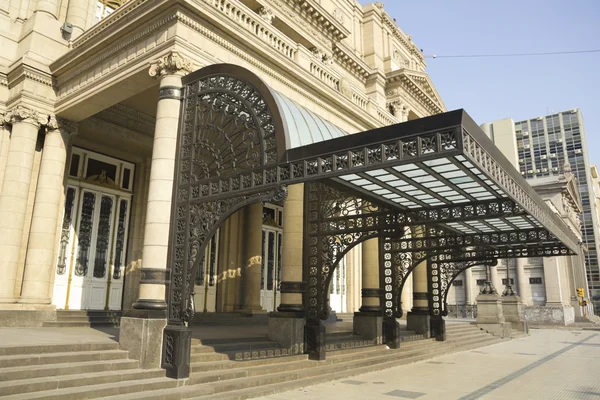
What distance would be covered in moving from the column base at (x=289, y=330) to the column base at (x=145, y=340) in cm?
343

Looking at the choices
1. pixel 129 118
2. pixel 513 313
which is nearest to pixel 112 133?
pixel 129 118

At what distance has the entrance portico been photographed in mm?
7379

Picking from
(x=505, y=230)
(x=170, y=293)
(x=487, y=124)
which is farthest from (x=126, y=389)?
(x=487, y=124)

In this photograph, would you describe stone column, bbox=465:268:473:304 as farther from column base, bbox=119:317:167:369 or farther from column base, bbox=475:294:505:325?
column base, bbox=119:317:167:369

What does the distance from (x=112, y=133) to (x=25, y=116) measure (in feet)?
9.55

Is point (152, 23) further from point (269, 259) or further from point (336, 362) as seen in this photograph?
point (269, 259)

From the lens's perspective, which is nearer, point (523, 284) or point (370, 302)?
point (370, 302)

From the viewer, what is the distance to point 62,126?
14031mm

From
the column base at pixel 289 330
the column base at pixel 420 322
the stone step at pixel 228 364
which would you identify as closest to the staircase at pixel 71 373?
the stone step at pixel 228 364

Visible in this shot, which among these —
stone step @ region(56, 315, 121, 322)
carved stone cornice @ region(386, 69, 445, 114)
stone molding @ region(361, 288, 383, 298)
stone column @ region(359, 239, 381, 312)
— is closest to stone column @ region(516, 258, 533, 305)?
carved stone cornice @ region(386, 69, 445, 114)

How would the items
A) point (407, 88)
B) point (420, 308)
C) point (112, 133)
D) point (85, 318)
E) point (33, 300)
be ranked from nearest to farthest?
1. point (33, 300)
2. point (85, 318)
3. point (112, 133)
4. point (420, 308)
5. point (407, 88)

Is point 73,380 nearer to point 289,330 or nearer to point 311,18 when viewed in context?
point 289,330

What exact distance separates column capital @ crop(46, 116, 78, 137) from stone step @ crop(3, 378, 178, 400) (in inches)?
368

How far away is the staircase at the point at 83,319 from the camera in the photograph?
12.6 metres
